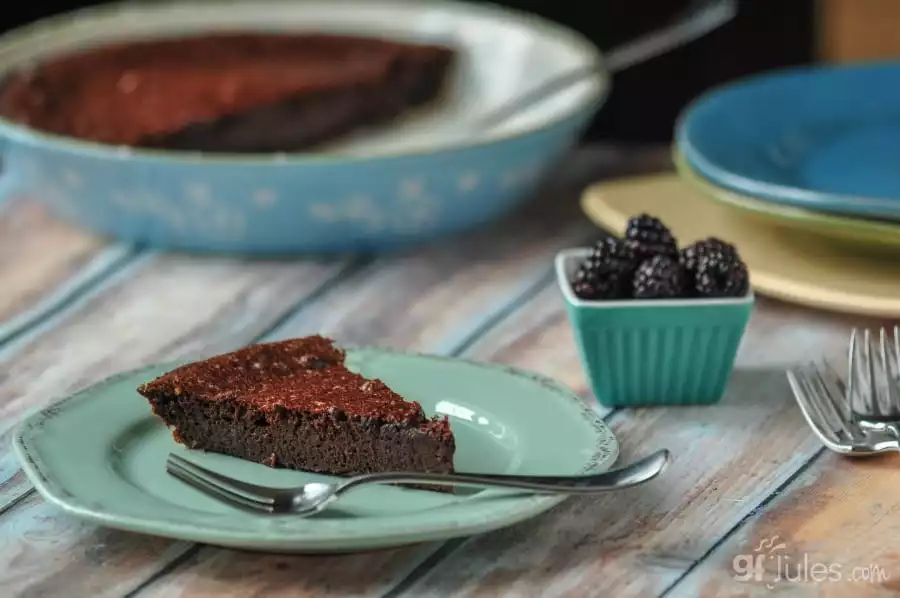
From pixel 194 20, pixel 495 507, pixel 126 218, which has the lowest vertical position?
pixel 495 507

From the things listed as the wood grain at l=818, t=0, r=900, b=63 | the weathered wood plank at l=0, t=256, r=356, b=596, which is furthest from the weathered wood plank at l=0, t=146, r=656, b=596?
the wood grain at l=818, t=0, r=900, b=63

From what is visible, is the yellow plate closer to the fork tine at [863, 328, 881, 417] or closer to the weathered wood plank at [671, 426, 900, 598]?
the fork tine at [863, 328, 881, 417]

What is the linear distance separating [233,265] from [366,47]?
65 cm

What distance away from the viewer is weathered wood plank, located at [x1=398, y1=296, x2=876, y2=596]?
3.35 feet

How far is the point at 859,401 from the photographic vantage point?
122 centimetres

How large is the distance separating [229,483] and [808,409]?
20.7 inches

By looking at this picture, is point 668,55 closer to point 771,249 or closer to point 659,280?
point 771,249

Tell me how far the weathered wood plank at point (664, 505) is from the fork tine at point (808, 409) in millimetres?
20

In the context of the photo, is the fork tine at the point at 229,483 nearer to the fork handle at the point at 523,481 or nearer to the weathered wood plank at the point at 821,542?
the fork handle at the point at 523,481

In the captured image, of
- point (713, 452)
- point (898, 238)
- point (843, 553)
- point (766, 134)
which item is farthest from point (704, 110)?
point (843, 553)

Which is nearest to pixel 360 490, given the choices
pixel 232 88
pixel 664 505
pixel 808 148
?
pixel 664 505

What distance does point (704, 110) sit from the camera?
1752 mm

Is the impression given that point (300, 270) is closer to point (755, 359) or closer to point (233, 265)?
point (233, 265)

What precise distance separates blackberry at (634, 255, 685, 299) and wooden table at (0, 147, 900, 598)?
0.12 metres
